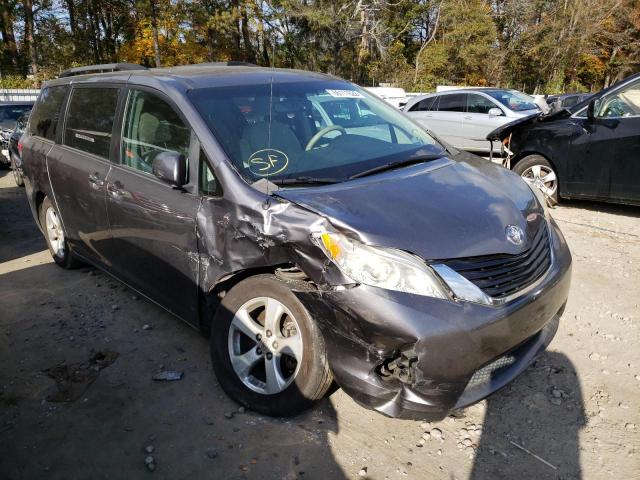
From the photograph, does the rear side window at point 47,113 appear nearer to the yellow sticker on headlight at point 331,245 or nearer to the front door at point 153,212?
the front door at point 153,212

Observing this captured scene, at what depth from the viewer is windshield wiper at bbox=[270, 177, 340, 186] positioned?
2.64m

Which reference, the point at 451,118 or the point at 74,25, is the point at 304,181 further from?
the point at 74,25

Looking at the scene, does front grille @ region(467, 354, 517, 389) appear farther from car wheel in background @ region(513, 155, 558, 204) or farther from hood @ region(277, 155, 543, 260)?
car wheel in background @ region(513, 155, 558, 204)

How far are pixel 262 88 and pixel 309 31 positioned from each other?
99.2 ft

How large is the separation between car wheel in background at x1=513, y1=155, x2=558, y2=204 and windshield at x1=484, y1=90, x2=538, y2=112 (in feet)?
13.1

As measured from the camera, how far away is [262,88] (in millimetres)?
3262

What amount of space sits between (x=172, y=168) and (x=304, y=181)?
29.0 inches

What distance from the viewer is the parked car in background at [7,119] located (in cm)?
1138

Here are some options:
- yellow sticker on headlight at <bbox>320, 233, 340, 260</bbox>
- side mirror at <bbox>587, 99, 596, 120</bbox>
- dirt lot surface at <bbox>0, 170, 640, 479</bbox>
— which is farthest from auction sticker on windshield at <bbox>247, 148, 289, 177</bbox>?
side mirror at <bbox>587, 99, 596, 120</bbox>

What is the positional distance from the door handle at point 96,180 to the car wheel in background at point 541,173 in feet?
16.5

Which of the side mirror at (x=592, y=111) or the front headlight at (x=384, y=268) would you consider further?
the side mirror at (x=592, y=111)

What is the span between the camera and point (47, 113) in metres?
4.66

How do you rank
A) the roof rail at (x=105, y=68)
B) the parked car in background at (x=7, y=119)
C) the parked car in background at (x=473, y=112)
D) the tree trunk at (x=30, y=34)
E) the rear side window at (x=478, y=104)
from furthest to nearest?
the tree trunk at (x=30, y=34) < the parked car in background at (x=7, y=119) < the rear side window at (x=478, y=104) < the parked car in background at (x=473, y=112) < the roof rail at (x=105, y=68)

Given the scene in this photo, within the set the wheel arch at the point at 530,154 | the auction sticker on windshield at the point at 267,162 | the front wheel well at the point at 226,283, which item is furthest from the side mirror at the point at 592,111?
the front wheel well at the point at 226,283
